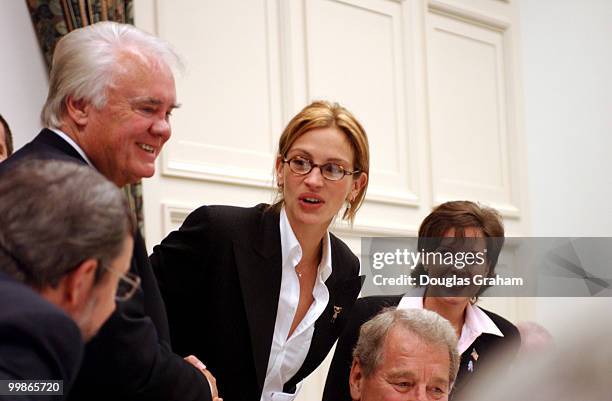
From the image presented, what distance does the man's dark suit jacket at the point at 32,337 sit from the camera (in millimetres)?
986

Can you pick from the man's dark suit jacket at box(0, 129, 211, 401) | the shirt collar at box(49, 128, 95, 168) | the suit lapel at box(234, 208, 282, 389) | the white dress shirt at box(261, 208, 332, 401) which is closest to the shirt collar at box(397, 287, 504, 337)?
the white dress shirt at box(261, 208, 332, 401)

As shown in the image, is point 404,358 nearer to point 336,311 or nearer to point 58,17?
point 336,311

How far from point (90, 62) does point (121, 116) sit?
12 cm

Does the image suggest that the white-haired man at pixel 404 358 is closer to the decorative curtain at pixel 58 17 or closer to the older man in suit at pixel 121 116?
the older man in suit at pixel 121 116

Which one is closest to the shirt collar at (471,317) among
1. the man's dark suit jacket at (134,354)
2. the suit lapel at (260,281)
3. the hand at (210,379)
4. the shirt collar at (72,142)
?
the suit lapel at (260,281)

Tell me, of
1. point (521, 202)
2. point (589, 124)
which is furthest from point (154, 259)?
point (589, 124)

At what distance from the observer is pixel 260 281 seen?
2398 millimetres

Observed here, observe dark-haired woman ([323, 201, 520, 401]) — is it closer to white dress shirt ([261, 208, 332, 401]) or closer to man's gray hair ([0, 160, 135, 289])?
white dress shirt ([261, 208, 332, 401])

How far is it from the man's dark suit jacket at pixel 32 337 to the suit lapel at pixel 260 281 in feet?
4.24

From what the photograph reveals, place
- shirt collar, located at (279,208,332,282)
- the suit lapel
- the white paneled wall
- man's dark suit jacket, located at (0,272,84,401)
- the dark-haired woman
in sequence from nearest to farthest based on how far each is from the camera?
man's dark suit jacket, located at (0,272,84,401), the suit lapel, shirt collar, located at (279,208,332,282), the dark-haired woman, the white paneled wall

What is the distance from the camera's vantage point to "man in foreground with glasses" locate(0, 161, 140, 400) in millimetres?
1019

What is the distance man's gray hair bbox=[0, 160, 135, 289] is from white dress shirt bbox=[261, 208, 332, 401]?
1.33 meters

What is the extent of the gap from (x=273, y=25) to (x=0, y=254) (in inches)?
127

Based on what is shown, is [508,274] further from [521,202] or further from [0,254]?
[0,254]
